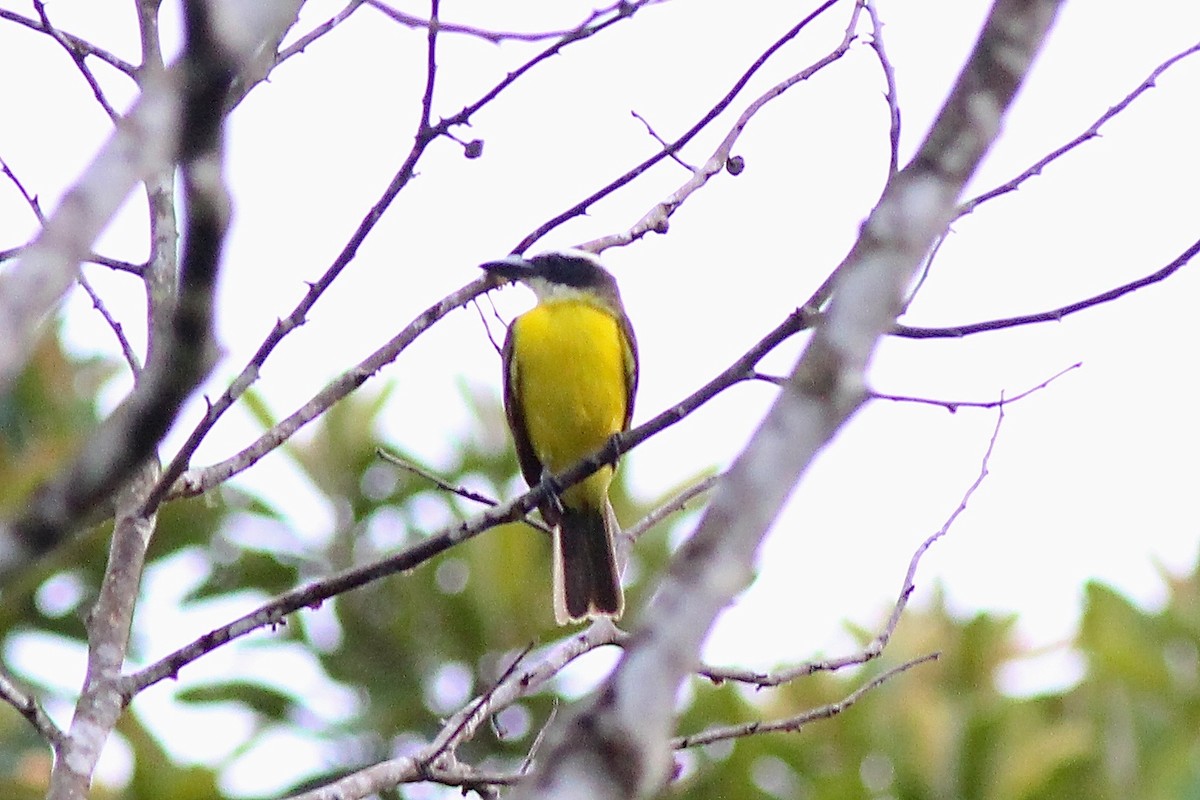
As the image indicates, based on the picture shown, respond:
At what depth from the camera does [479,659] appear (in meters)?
7.42

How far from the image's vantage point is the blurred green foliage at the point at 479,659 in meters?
7.21

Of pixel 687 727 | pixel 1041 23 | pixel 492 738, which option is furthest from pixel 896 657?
pixel 1041 23

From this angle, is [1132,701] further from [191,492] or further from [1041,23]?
[1041,23]

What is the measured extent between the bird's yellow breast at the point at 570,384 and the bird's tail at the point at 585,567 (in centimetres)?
10

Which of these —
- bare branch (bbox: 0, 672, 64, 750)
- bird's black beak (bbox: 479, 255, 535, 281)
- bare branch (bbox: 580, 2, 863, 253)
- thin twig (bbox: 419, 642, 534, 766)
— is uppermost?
bird's black beak (bbox: 479, 255, 535, 281)

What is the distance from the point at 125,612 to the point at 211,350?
164 centimetres

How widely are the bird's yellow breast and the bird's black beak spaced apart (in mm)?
456

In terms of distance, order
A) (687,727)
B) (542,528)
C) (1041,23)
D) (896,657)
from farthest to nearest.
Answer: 1. (896,657)
2. (687,727)
3. (542,528)
4. (1041,23)

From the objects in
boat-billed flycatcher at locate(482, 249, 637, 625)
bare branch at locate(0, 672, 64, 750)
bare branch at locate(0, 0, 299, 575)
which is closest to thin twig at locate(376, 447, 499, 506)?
bare branch at locate(0, 672, 64, 750)

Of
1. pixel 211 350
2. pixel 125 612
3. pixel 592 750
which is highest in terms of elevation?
pixel 125 612

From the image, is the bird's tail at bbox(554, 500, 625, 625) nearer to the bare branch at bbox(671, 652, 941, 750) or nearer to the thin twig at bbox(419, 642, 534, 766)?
the bare branch at bbox(671, 652, 941, 750)

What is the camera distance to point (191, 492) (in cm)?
341

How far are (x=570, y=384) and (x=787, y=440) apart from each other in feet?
11.8

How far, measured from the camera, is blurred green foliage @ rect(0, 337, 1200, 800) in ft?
23.6
